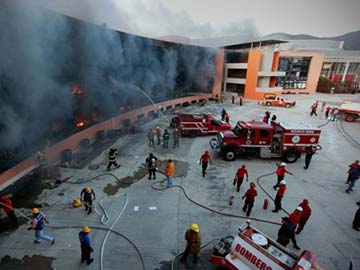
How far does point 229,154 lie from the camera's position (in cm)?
1227

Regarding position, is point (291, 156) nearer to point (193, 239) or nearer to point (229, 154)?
point (229, 154)

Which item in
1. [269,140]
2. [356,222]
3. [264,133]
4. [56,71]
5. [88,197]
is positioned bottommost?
[356,222]

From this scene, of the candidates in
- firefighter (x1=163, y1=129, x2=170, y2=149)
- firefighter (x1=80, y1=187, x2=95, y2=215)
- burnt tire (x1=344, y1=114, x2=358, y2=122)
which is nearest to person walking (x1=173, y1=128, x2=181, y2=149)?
firefighter (x1=163, y1=129, x2=170, y2=149)

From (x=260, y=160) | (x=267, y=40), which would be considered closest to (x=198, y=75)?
(x=267, y=40)

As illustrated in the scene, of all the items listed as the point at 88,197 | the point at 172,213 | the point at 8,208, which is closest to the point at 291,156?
the point at 172,213

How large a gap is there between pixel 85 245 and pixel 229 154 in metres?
8.54

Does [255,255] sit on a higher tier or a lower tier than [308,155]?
higher

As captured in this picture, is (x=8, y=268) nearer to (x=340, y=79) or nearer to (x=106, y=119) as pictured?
(x=106, y=119)

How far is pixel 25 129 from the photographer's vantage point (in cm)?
973

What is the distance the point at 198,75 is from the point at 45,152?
23.4 m

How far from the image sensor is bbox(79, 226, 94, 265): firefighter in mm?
5445

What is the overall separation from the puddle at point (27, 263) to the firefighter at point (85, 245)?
2.90ft

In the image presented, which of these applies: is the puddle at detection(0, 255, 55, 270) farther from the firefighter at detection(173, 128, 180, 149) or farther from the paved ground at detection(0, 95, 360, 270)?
the firefighter at detection(173, 128, 180, 149)

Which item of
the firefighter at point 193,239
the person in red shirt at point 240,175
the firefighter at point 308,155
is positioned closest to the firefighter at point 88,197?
the firefighter at point 193,239
